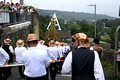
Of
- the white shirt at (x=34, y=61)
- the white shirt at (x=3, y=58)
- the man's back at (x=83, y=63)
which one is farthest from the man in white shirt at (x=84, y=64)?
the white shirt at (x=3, y=58)

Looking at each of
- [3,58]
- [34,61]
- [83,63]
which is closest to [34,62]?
Answer: [34,61]

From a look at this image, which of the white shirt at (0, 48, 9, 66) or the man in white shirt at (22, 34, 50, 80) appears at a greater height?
the man in white shirt at (22, 34, 50, 80)

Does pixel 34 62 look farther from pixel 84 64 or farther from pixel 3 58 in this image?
pixel 3 58

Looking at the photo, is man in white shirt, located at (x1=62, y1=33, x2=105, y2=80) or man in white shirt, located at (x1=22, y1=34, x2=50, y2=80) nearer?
man in white shirt, located at (x1=62, y1=33, x2=105, y2=80)

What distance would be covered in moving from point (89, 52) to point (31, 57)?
134 cm

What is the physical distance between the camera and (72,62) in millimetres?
3740

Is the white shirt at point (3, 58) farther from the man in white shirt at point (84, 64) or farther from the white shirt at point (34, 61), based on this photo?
the man in white shirt at point (84, 64)

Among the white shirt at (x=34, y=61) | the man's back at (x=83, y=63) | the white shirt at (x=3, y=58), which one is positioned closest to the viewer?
the man's back at (x=83, y=63)

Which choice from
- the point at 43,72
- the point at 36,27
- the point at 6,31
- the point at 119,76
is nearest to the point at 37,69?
the point at 43,72

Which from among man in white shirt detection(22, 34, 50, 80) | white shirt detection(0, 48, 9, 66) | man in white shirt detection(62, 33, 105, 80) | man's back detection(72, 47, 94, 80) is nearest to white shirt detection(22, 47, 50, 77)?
man in white shirt detection(22, 34, 50, 80)

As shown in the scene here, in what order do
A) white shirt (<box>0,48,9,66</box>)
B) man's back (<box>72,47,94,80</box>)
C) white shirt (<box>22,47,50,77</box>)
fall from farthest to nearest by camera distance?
1. white shirt (<box>0,48,9,66</box>)
2. white shirt (<box>22,47,50,77</box>)
3. man's back (<box>72,47,94,80</box>)

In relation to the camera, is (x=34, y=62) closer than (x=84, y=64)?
No

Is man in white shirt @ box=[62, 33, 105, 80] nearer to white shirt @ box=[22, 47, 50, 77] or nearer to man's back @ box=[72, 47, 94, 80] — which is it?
man's back @ box=[72, 47, 94, 80]

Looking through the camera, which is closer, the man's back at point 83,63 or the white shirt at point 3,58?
the man's back at point 83,63
